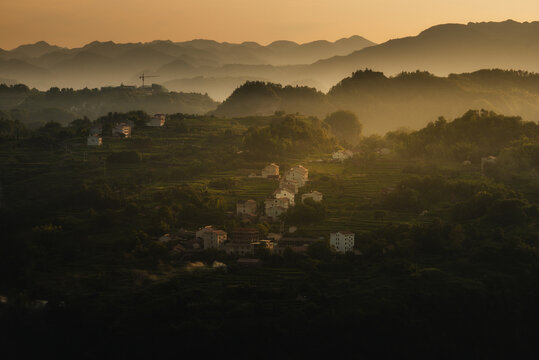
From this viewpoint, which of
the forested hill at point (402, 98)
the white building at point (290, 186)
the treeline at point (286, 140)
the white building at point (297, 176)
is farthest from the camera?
the forested hill at point (402, 98)

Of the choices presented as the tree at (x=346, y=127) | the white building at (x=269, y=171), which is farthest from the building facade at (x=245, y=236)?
the tree at (x=346, y=127)

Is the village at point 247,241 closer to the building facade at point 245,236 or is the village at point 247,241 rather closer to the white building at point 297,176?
the building facade at point 245,236

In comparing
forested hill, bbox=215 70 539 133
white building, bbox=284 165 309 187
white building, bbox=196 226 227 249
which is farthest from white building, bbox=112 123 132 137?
forested hill, bbox=215 70 539 133

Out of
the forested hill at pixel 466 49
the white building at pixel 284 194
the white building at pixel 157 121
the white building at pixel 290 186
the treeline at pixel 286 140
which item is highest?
the forested hill at pixel 466 49

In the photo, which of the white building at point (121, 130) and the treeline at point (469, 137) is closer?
the treeline at point (469, 137)

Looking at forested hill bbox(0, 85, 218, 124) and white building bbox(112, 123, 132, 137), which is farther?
forested hill bbox(0, 85, 218, 124)

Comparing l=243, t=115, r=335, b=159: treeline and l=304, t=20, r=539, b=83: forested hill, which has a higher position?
l=304, t=20, r=539, b=83: forested hill

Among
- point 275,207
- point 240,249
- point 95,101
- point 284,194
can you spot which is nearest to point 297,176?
point 284,194

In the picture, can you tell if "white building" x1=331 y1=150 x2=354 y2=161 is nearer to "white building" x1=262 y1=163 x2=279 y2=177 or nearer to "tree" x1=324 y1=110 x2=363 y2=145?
"white building" x1=262 y1=163 x2=279 y2=177

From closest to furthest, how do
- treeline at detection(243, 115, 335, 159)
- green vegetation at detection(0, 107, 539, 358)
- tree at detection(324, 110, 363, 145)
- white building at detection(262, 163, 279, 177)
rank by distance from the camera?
green vegetation at detection(0, 107, 539, 358) → white building at detection(262, 163, 279, 177) → treeline at detection(243, 115, 335, 159) → tree at detection(324, 110, 363, 145)
